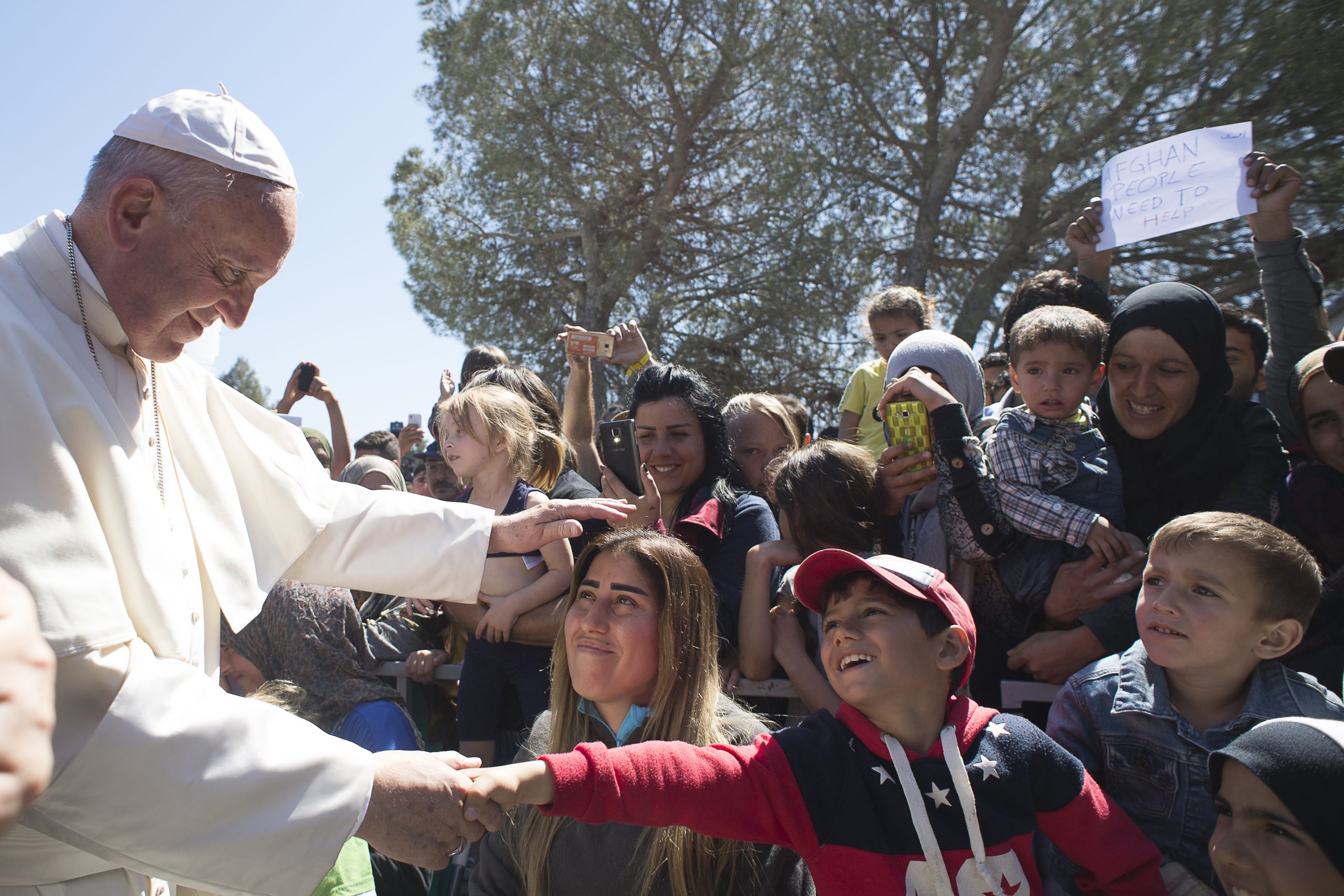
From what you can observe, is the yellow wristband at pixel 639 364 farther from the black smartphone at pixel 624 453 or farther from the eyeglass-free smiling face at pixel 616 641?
the eyeglass-free smiling face at pixel 616 641

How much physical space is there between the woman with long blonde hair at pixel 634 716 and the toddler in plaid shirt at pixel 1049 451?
1.06 meters

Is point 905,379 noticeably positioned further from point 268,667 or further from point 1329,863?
point 268,667

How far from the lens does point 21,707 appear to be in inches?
36.1

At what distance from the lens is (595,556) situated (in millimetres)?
2730

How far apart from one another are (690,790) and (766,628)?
1.31 meters

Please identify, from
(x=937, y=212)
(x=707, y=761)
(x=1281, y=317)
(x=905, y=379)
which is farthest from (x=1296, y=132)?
(x=707, y=761)

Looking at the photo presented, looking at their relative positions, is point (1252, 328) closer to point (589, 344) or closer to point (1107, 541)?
point (1107, 541)

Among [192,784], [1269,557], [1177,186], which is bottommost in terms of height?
[192,784]

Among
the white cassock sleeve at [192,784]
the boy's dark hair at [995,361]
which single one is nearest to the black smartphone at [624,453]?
the white cassock sleeve at [192,784]

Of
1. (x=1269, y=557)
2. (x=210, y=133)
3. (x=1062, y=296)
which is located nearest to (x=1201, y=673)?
(x=1269, y=557)

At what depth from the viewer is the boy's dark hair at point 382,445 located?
754 cm

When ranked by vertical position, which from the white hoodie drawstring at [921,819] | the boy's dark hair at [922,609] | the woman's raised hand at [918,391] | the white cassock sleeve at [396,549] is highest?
the woman's raised hand at [918,391]

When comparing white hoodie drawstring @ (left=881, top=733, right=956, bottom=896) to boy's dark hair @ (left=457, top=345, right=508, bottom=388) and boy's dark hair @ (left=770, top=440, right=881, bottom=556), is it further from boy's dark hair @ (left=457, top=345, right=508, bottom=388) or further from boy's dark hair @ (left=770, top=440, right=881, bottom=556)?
boy's dark hair @ (left=457, top=345, right=508, bottom=388)

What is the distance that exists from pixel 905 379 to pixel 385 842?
2.16m
